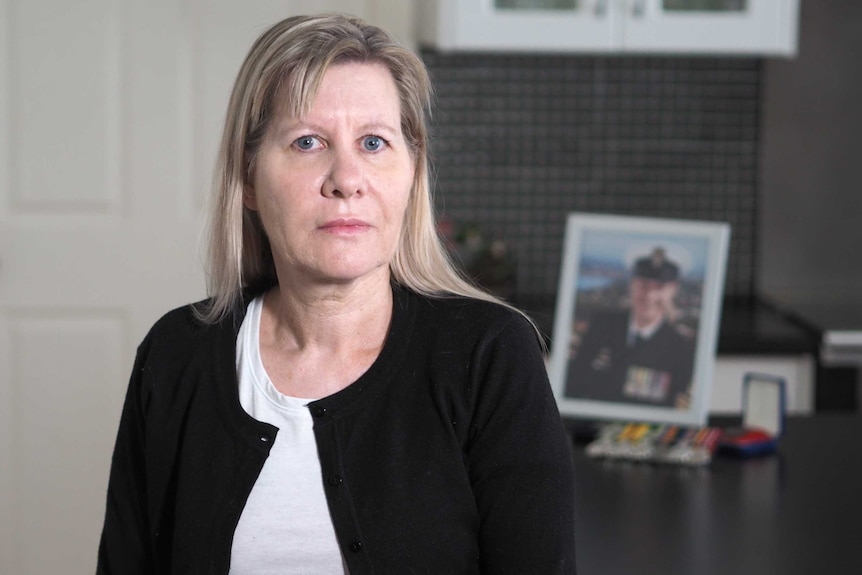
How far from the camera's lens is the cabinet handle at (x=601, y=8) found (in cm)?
276

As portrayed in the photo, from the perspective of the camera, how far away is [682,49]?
278cm

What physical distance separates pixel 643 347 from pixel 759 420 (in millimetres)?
250

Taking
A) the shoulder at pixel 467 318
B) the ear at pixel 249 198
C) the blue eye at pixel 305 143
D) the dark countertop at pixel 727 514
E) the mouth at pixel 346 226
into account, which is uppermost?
the blue eye at pixel 305 143

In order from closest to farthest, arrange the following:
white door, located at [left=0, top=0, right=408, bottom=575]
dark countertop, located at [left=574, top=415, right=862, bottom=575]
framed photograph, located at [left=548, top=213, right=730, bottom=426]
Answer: dark countertop, located at [left=574, top=415, right=862, bottom=575] < framed photograph, located at [left=548, top=213, right=730, bottom=426] < white door, located at [left=0, top=0, right=408, bottom=575]

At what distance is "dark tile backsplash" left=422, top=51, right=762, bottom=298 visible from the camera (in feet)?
10.4

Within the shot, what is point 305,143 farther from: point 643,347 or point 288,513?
point 643,347

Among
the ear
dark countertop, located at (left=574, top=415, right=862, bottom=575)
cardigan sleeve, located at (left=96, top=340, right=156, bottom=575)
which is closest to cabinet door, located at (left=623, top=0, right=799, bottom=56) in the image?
dark countertop, located at (left=574, top=415, right=862, bottom=575)

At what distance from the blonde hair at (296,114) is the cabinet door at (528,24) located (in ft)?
4.68

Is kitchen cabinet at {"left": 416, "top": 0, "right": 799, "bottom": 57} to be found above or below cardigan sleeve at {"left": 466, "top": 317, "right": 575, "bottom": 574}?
above

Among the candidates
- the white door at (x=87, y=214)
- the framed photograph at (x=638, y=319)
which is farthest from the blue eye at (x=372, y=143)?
the white door at (x=87, y=214)

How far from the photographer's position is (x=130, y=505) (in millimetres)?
1361

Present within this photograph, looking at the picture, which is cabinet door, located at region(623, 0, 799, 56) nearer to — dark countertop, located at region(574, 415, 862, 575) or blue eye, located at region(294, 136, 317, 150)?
dark countertop, located at region(574, 415, 862, 575)

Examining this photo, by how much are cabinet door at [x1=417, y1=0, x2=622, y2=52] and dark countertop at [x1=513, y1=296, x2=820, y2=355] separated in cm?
66

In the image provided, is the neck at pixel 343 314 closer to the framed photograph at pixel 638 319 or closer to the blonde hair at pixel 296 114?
the blonde hair at pixel 296 114
